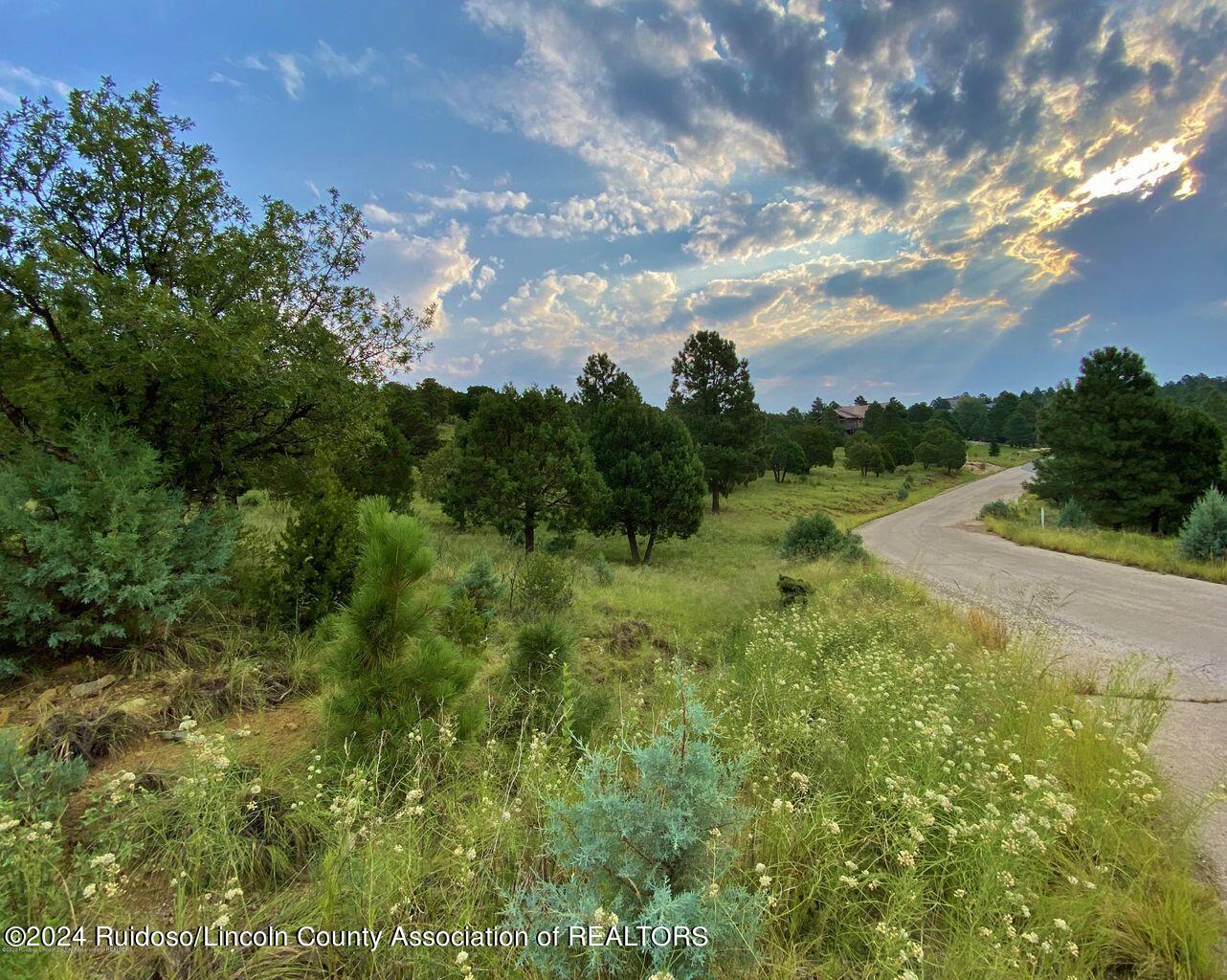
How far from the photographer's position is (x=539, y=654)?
15.1 feet

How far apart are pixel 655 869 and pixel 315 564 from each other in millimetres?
5321

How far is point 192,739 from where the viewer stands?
7.70 ft

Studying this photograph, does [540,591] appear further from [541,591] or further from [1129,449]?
[1129,449]

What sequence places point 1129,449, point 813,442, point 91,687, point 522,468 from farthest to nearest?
point 813,442 < point 1129,449 < point 522,468 < point 91,687

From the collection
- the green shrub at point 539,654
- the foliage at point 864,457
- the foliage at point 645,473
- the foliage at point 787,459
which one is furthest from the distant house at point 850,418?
the green shrub at point 539,654

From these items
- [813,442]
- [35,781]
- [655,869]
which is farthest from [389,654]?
[813,442]

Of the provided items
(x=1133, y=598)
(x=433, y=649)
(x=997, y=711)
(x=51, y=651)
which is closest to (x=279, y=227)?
(x=51, y=651)

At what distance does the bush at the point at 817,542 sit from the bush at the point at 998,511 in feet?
46.9

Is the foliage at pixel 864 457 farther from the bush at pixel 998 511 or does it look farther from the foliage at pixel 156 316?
the foliage at pixel 156 316

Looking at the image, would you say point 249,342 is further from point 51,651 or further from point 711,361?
point 711,361

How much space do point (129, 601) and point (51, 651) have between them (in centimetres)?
90

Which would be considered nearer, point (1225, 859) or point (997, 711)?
point (1225, 859)

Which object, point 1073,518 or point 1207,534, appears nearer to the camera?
point 1207,534

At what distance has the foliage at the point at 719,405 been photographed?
33.2 meters
